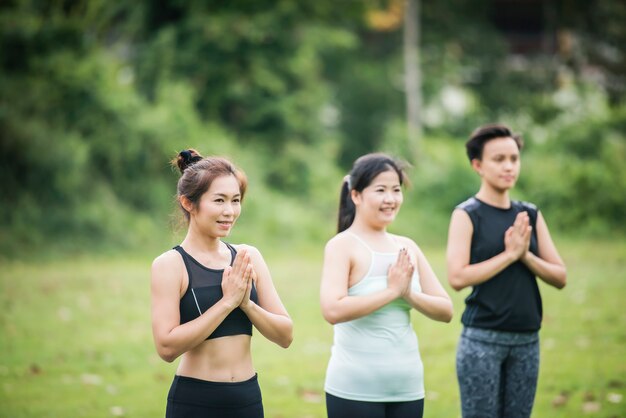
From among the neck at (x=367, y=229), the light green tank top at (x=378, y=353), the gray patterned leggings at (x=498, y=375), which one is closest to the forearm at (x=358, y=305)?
the light green tank top at (x=378, y=353)

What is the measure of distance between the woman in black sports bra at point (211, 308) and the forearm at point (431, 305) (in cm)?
66

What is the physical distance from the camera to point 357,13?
80.4 ft

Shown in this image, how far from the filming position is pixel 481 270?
441 cm

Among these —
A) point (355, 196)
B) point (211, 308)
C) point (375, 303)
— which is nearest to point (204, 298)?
point (211, 308)

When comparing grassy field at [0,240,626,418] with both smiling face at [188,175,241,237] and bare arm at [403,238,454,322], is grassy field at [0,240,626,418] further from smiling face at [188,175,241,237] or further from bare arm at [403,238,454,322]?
smiling face at [188,175,241,237]

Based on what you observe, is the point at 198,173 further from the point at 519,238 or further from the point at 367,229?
the point at 519,238

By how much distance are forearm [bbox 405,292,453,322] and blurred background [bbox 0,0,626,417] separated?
275 cm

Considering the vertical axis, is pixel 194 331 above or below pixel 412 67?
below

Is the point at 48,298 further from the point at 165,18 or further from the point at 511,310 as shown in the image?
the point at 165,18

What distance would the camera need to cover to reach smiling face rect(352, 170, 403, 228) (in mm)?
4012

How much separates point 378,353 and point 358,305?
284 mm

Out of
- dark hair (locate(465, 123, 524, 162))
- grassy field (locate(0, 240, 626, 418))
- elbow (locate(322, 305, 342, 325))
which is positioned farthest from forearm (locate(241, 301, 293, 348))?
grassy field (locate(0, 240, 626, 418))

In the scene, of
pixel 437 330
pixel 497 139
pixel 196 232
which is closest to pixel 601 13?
pixel 437 330

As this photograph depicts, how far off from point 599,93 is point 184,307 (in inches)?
942
